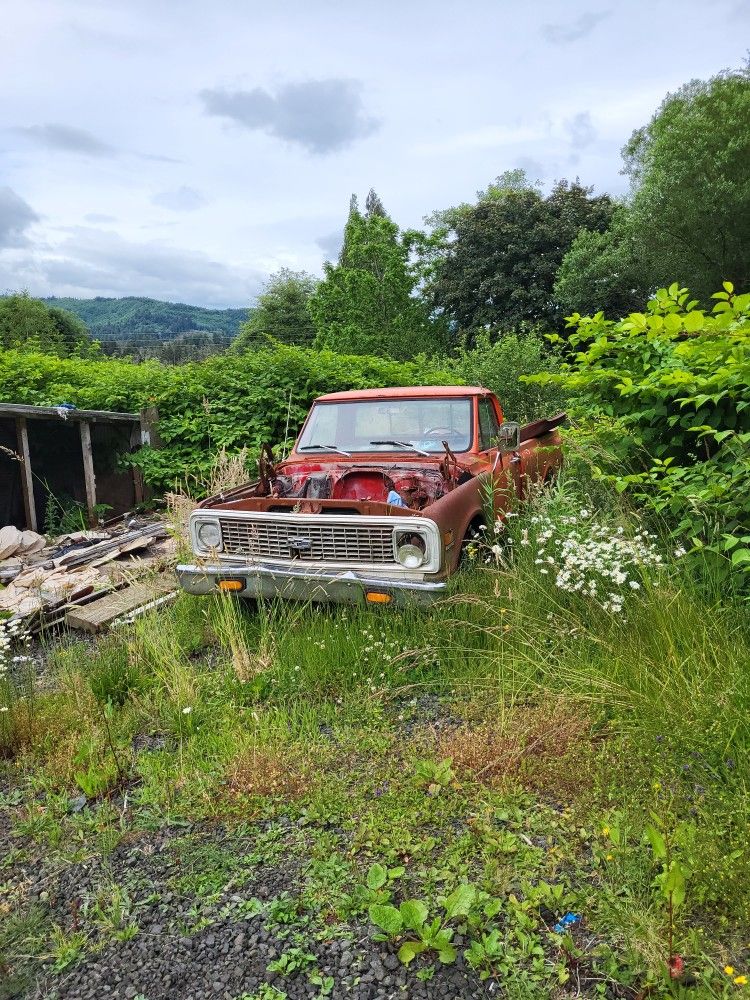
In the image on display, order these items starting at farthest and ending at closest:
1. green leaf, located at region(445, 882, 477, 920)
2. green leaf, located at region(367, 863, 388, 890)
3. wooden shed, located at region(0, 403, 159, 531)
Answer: wooden shed, located at region(0, 403, 159, 531) → green leaf, located at region(367, 863, 388, 890) → green leaf, located at region(445, 882, 477, 920)

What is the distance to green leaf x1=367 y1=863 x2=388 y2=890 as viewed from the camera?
2.26m

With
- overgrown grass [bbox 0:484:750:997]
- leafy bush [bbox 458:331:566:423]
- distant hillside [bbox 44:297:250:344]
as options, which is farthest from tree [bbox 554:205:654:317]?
distant hillside [bbox 44:297:250:344]

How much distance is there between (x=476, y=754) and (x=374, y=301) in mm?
33236

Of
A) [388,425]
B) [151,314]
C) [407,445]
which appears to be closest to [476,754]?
[407,445]

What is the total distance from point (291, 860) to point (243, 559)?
2.41 meters

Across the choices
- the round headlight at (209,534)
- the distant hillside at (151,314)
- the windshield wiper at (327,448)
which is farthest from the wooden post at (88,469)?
the distant hillside at (151,314)

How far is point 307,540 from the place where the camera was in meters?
4.43

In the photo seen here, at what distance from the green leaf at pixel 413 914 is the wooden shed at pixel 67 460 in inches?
291

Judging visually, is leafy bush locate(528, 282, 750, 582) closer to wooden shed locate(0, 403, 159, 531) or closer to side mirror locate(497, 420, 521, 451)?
side mirror locate(497, 420, 521, 451)

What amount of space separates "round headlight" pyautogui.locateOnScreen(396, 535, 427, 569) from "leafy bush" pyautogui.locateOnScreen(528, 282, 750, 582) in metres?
1.21

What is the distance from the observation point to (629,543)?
3.49m

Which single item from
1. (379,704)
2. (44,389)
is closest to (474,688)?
(379,704)

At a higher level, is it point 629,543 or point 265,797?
point 629,543

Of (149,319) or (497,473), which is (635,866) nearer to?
(497,473)
